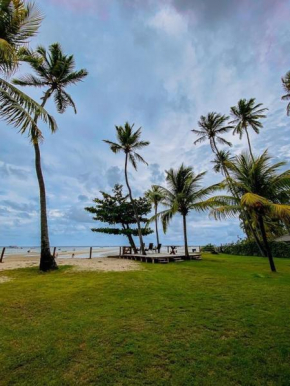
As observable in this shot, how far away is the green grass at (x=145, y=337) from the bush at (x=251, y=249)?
1601 centimetres

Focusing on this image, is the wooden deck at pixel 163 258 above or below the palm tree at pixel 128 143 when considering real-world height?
below

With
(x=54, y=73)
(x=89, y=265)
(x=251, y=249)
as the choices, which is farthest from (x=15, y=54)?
(x=251, y=249)

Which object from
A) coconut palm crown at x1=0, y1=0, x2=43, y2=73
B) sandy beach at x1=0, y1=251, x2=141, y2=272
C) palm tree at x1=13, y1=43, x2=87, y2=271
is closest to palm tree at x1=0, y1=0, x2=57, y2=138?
coconut palm crown at x1=0, y1=0, x2=43, y2=73

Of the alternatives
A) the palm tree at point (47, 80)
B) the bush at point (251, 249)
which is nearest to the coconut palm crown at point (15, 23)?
the palm tree at point (47, 80)

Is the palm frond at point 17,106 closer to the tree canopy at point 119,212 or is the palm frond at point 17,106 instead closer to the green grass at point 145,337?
the green grass at point 145,337

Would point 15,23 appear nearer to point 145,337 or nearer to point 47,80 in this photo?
point 47,80

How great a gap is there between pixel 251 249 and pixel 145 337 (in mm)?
22749

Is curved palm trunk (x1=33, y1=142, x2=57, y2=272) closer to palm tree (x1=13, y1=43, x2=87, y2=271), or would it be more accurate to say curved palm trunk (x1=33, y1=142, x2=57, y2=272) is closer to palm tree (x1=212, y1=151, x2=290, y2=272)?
palm tree (x1=13, y1=43, x2=87, y2=271)

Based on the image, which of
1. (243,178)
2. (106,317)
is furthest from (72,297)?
(243,178)

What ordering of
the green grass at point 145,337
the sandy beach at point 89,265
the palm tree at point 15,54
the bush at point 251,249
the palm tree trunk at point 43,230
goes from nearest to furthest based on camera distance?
the green grass at point 145,337 < the palm tree at point 15,54 < the palm tree trunk at point 43,230 < the sandy beach at point 89,265 < the bush at point 251,249

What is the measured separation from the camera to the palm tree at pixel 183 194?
1436cm

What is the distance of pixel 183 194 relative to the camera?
48.4 feet

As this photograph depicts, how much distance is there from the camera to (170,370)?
2.64 meters

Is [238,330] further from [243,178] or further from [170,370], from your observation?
[243,178]
